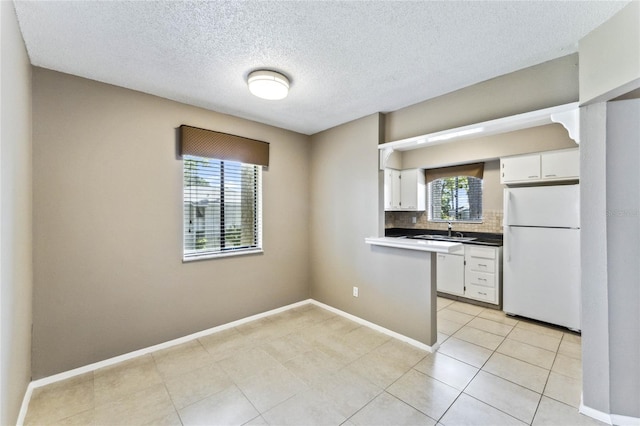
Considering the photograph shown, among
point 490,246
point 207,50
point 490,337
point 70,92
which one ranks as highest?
point 207,50

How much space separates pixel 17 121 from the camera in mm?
1570

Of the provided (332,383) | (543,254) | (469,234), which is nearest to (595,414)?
(332,383)

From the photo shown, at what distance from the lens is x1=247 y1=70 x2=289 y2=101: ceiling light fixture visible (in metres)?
2.10

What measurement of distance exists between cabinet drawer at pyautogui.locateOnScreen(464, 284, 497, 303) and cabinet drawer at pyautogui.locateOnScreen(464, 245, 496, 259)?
0.43 m

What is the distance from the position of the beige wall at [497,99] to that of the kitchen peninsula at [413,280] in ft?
3.84

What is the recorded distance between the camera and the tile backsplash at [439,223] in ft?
13.3

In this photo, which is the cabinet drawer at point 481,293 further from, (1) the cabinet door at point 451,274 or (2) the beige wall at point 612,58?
(2) the beige wall at point 612,58

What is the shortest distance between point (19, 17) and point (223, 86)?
122cm

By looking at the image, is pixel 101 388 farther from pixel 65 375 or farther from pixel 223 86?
pixel 223 86

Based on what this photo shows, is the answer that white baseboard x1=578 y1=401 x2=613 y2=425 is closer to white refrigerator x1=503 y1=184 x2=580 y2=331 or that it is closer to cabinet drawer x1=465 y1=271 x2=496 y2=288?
white refrigerator x1=503 y1=184 x2=580 y2=331

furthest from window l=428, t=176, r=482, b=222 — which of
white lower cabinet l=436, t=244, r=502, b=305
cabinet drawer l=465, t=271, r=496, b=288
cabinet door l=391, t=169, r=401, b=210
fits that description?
cabinet drawer l=465, t=271, r=496, b=288

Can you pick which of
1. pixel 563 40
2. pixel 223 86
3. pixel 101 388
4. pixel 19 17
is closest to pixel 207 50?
pixel 223 86

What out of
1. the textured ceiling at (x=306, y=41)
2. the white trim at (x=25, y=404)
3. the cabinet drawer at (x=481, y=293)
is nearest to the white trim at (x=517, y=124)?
the textured ceiling at (x=306, y=41)

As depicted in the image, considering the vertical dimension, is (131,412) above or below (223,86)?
below
